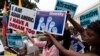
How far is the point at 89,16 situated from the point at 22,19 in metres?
1.19

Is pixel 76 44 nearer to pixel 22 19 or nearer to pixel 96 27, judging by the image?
pixel 22 19

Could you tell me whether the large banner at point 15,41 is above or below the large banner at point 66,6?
below

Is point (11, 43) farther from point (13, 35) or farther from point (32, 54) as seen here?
point (32, 54)

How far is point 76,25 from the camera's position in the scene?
5070mm

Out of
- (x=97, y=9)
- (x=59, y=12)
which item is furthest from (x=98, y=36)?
(x=97, y=9)

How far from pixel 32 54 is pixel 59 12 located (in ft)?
9.39

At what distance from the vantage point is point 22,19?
19.5ft

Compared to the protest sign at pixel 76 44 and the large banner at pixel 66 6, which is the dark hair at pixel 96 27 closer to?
the large banner at pixel 66 6

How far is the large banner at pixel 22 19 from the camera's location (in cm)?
581

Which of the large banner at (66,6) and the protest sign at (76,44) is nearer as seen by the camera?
the large banner at (66,6)

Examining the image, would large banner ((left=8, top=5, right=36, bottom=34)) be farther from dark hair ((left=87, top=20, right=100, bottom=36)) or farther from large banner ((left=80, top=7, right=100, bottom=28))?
dark hair ((left=87, top=20, right=100, bottom=36))

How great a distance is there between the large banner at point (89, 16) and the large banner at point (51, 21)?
904 millimetres

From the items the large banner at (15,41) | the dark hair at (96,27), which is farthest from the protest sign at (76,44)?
the dark hair at (96,27)

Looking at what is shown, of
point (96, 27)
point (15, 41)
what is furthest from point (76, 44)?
point (96, 27)
